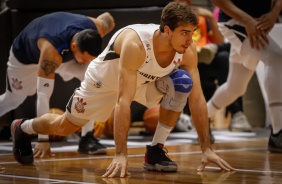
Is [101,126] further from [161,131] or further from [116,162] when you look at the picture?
[116,162]

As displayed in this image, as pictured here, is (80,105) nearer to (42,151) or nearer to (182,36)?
(182,36)

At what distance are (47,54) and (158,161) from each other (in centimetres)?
157

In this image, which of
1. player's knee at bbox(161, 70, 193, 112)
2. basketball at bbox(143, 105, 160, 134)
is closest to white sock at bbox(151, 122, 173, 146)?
player's knee at bbox(161, 70, 193, 112)

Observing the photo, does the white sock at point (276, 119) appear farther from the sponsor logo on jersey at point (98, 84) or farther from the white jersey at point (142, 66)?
the sponsor logo on jersey at point (98, 84)

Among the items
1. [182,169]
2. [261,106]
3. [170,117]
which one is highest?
[170,117]

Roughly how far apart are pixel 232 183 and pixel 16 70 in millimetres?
2787

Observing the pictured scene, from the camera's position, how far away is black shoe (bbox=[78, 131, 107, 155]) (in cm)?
568

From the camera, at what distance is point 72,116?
4590 mm

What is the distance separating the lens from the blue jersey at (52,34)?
564 centimetres

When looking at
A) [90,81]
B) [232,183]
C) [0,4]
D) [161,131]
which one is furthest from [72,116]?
[0,4]

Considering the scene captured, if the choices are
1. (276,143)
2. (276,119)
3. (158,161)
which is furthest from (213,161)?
(276,119)

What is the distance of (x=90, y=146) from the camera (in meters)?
5.73

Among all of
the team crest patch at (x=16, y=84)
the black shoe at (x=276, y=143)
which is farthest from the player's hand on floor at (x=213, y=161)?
the team crest patch at (x=16, y=84)

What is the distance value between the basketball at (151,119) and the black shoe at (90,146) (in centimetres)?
174
